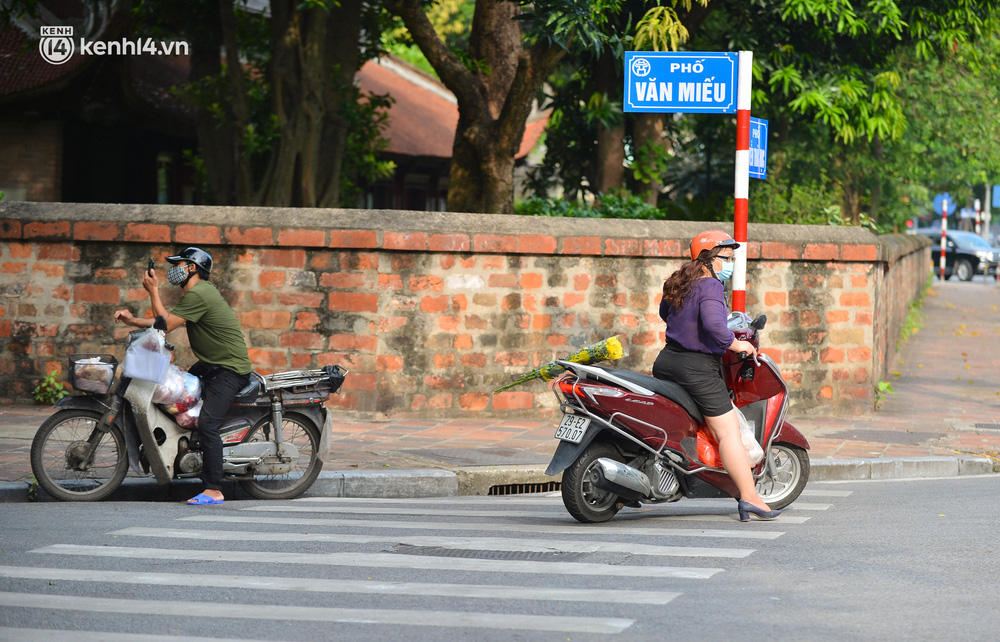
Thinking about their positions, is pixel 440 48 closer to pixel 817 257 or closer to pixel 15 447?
pixel 817 257

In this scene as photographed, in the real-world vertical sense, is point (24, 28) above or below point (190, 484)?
above

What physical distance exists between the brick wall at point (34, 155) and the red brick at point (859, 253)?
1064 centimetres

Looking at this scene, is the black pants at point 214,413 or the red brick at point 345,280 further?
the red brick at point 345,280

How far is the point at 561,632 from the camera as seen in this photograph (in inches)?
171

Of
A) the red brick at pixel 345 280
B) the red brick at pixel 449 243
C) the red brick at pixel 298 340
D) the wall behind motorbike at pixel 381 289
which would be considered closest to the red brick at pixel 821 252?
the wall behind motorbike at pixel 381 289

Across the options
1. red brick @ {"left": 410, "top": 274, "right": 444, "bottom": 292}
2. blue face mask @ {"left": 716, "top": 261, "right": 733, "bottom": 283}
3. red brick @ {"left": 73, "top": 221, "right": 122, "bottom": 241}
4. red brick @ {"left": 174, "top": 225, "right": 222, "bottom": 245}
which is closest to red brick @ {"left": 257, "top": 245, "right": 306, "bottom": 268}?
red brick @ {"left": 174, "top": 225, "right": 222, "bottom": 245}

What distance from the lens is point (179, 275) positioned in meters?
7.29

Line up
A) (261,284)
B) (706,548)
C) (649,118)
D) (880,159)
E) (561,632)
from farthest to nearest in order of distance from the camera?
(880,159) → (649,118) → (261,284) → (706,548) → (561,632)

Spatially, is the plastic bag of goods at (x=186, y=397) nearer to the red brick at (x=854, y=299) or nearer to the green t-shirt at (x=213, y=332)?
the green t-shirt at (x=213, y=332)

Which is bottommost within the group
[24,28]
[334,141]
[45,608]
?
[45,608]

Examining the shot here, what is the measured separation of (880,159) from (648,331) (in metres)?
13.7

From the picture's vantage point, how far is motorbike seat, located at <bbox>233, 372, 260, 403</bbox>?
7452mm

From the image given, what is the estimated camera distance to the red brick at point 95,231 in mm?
10461

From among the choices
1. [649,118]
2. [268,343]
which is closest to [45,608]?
[268,343]
